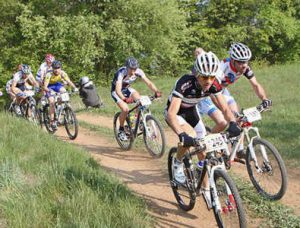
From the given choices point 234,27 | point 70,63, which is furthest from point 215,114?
point 234,27

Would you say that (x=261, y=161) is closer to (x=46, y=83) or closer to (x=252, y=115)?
(x=252, y=115)

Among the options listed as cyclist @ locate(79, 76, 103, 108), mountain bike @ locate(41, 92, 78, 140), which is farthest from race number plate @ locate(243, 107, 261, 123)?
cyclist @ locate(79, 76, 103, 108)

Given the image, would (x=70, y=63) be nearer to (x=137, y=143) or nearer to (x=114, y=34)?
(x=114, y=34)

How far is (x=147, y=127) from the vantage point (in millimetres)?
8789

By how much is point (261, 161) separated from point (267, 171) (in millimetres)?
159

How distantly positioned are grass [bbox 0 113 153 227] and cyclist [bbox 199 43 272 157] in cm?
191

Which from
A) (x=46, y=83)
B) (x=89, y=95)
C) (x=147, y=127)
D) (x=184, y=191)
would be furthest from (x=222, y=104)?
(x=89, y=95)

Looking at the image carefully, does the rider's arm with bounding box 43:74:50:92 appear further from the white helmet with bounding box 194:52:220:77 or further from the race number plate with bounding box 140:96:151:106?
the white helmet with bounding box 194:52:220:77

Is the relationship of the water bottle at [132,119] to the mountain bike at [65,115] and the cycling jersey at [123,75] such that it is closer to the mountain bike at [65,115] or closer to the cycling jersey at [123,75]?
the cycling jersey at [123,75]

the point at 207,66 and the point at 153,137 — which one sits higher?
the point at 207,66

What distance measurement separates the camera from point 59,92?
37.1ft

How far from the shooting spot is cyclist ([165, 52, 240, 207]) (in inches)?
196

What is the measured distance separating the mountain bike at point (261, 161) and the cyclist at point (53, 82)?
20.4 ft

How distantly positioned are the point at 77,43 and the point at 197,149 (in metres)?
21.3
